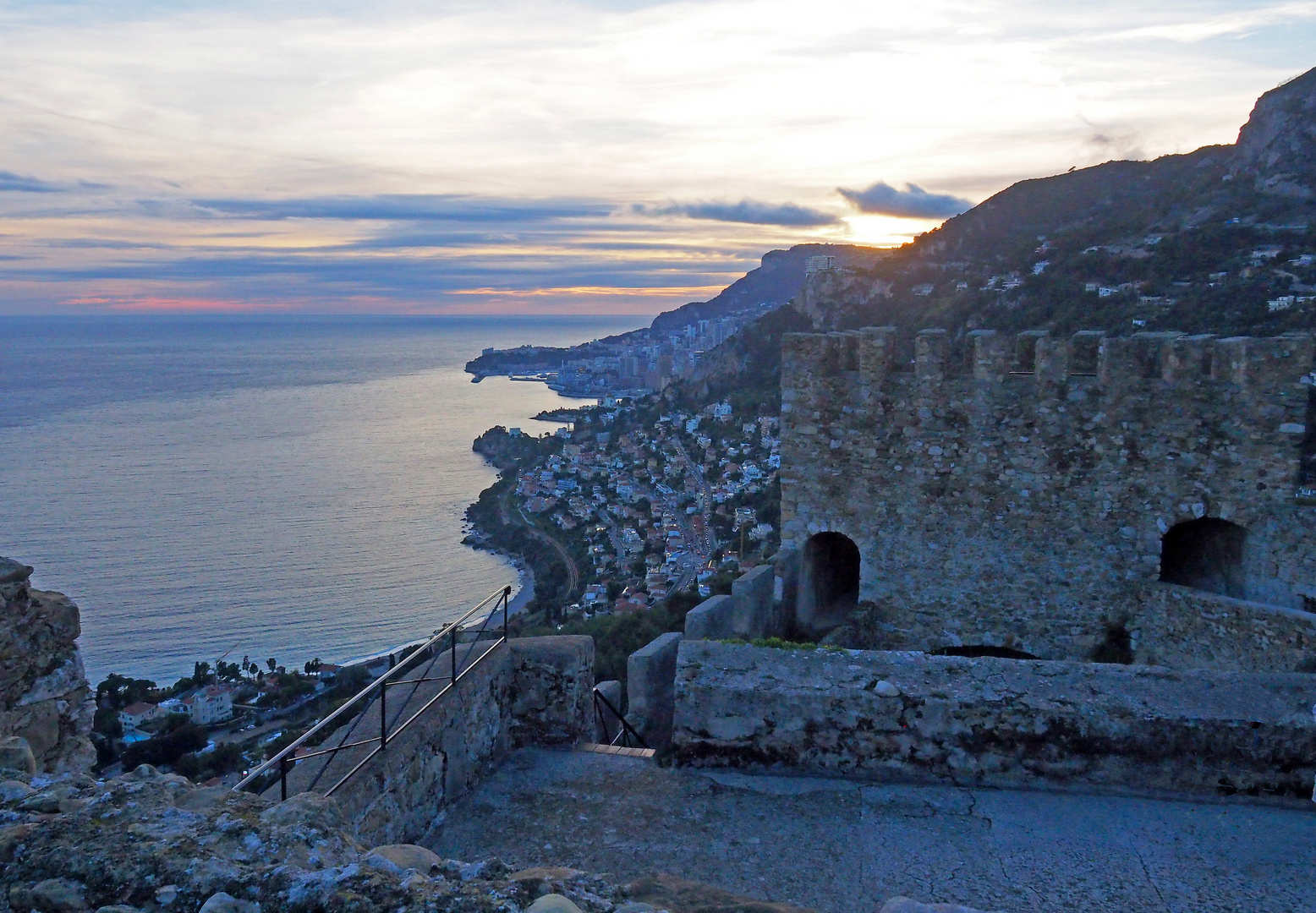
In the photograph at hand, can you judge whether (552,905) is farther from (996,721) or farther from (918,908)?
(996,721)

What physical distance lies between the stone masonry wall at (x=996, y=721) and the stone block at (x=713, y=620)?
1.89 meters

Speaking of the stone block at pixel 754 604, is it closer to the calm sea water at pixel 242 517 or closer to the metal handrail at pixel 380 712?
the metal handrail at pixel 380 712

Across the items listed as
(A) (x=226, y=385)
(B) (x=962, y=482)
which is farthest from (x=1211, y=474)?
(A) (x=226, y=385)

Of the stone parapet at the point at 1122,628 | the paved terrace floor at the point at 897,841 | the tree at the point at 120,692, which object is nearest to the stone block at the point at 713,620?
the stone parapet at the point at 1122,628

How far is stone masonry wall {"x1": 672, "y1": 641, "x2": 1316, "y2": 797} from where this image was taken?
4242 mm

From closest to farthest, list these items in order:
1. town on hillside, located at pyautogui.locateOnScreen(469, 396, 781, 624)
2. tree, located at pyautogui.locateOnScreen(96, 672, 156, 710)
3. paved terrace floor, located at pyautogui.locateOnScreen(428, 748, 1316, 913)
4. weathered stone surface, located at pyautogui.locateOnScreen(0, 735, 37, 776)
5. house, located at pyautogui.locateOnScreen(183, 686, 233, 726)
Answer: weathered stone surface, located at pyautogui.locateOnScreen(0, 735, 37, 776) < paved terrace floor, located at pyautogui.locateOnScreen(428, 748, 1316, 913) < tree, located at pyautogui.locateOnScreen(96, 672, 156, 710) < house, located at pyautogui.locateOnScreen(183, 686, 233, 726) < town on hillside, located at pyautogui.locateOnScreen(469, 396, 781, 624)

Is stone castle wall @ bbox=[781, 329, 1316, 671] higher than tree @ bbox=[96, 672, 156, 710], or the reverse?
stone castle wall @ bbox=[781, 329, 1316, 671]

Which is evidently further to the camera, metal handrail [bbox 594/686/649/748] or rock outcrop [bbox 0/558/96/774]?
metal handrail [bbox 594/686/649/748]

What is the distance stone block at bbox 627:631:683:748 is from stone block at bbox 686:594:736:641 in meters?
0.54

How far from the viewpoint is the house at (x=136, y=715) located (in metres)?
16.9

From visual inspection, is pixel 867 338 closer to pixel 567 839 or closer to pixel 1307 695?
pixel 1307 695

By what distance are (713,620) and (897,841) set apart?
3133mm

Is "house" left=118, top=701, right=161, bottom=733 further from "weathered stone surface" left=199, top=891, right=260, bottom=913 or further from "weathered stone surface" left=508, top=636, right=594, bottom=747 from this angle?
"weathered stone surface" left=199, top=891, right=260, bottom=913

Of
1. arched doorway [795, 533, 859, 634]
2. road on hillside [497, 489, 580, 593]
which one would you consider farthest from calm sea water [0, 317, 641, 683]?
arched doorway [795, 533, 859, 634]
